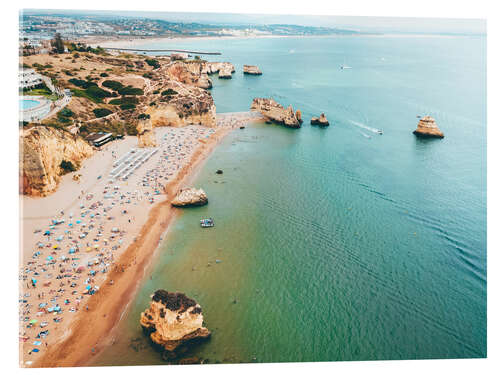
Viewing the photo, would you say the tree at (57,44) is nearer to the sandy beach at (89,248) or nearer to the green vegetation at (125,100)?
the green vegetation at (125,100)

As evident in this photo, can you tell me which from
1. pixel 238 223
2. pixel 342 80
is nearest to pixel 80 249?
pixel 238 223

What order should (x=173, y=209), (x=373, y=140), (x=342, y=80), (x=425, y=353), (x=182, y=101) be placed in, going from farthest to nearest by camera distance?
(x=342, y=80) → (x=182, y=101) → (x=373, y=140) → (x=173, y=209) → (x=425, y=353)

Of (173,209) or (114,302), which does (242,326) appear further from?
(173,209)

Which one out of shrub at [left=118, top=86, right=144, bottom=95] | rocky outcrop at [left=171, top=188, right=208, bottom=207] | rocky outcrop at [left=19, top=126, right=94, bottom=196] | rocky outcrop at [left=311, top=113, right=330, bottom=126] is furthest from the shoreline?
rocky outcrop at [left=311, top=113, right=330, bottom=126]

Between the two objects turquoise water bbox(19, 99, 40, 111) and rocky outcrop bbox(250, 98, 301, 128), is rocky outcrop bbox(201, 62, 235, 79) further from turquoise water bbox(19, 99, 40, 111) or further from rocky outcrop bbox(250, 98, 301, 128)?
turquoise water bbox(19, 99, 40, 111)

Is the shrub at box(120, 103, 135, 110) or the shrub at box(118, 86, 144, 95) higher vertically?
the shrub at box(118, 86, 144, 95)

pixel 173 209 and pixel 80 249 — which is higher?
pixel 173 209
